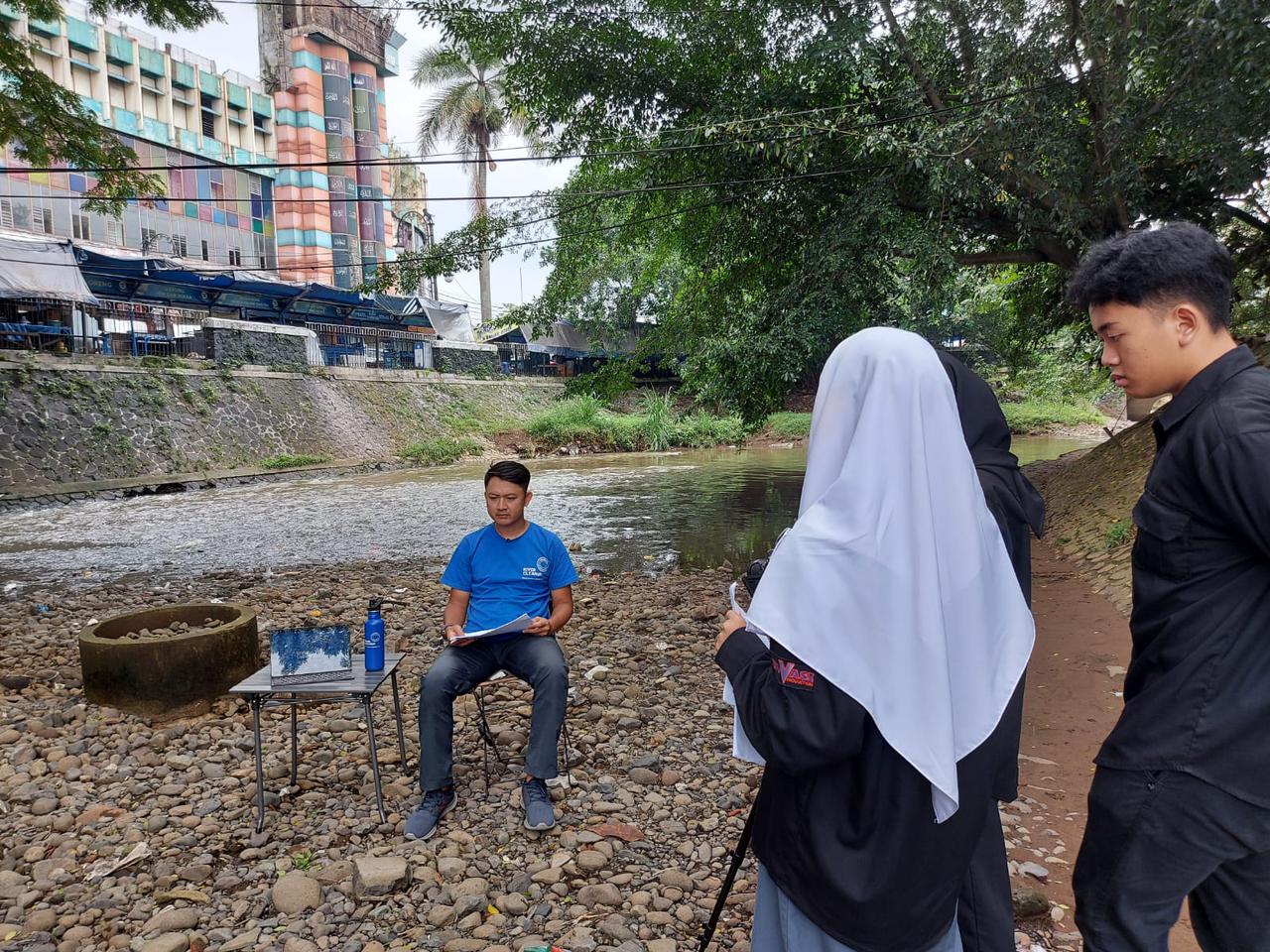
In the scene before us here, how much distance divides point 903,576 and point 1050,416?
3823 centimetres

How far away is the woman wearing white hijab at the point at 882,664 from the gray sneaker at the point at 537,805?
1971mm

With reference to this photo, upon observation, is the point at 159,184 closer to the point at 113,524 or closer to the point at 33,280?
the point at 113,524

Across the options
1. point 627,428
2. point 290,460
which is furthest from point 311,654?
point 627,428

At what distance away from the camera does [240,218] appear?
37.6m

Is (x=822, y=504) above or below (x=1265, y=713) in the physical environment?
above

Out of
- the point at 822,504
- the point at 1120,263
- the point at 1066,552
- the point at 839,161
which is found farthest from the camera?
the point at 839,161

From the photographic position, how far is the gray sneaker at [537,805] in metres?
3.31

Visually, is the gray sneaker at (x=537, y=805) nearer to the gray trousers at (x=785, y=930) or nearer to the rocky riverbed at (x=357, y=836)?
the rocky riverbed at (x=357, y=836)

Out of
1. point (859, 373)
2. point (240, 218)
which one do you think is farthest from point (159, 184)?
point (240, 218)

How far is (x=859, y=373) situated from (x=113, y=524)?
1549 centimetres

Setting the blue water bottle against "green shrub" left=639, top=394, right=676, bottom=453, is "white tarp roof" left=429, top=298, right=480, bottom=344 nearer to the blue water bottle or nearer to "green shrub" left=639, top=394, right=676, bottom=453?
"green shrub" left=639, top=394, right=676, bottom=453

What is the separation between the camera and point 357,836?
10.9 ft

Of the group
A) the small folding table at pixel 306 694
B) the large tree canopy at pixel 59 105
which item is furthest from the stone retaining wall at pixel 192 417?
the small folding table at pixel 306 694

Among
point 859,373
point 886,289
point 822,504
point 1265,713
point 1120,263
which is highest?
point 886,289
